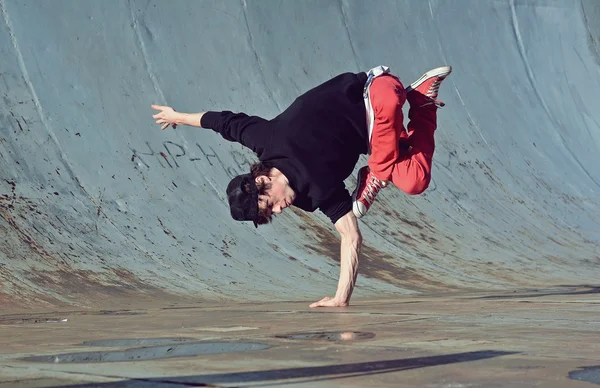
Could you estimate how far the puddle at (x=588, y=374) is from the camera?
94.1 inches

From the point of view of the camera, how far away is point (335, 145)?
464cm

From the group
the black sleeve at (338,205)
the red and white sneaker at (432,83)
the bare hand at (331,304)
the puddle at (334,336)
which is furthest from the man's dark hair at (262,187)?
the puddle at (334,336)

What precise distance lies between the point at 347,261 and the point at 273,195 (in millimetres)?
607

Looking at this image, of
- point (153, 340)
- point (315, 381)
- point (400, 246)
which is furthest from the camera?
point (400, 246)

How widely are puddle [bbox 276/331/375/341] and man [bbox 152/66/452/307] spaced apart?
45.5 inches

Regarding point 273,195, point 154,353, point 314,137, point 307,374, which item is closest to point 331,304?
point 273,195

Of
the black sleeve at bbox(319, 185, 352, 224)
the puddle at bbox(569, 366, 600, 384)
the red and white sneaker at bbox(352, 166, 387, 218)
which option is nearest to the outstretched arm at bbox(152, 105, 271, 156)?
the black sleeve at bbox(319, 185, 352, 224)

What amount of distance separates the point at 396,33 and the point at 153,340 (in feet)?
25.0

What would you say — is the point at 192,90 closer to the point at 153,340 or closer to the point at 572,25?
the point at 153,340

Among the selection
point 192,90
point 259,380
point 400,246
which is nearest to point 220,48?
point 192,90

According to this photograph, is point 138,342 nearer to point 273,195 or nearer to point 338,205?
point 273,195

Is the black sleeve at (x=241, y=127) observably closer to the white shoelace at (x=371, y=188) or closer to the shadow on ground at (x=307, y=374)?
the white shoelace at (x=371, y=188)

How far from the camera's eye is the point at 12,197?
6.50 m

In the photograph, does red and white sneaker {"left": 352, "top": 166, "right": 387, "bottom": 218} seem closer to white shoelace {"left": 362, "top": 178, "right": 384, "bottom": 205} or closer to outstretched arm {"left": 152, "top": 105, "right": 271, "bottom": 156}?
white shoelace {"left": 362, "top": 178, "right": 384, "bottom": 205}
